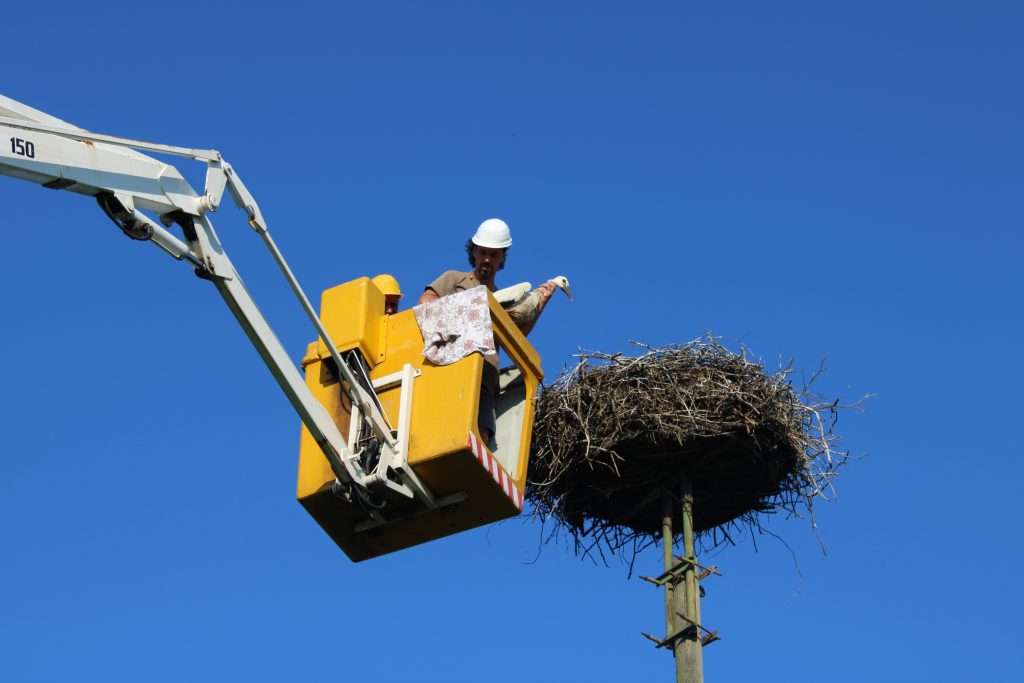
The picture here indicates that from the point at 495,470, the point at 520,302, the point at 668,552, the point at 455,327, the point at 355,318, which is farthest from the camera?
the point at 668,552

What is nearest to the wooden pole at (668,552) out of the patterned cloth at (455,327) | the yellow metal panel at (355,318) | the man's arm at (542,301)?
the man's arm at (542,301)

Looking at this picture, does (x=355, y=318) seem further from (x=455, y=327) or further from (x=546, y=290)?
(x=546, y=290)

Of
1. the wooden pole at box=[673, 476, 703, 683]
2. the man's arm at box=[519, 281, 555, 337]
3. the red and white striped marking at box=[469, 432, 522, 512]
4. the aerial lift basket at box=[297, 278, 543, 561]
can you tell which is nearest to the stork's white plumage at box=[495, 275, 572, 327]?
the man's arm at box=[519, 281, 555, 337]

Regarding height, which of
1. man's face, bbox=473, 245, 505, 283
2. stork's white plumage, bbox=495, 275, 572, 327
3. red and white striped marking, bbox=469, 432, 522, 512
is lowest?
red and white striped marking, bbox=469, 432, 522, 512

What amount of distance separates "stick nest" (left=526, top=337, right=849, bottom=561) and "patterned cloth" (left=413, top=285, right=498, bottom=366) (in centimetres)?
329

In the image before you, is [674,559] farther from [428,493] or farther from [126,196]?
[126,196]

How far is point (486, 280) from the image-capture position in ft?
47.1

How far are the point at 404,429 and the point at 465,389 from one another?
1.44ft

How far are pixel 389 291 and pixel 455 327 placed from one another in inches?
31.3

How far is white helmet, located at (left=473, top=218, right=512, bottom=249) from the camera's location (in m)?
14.3

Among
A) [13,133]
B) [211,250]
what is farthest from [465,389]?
[13,133]

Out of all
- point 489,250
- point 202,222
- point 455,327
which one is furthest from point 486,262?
point 202,222

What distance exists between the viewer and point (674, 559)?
15086 mm

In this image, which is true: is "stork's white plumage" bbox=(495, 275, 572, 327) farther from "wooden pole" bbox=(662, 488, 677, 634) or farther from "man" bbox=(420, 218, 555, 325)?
"wooden pole" bbox=(662, 488, 677, 634)
